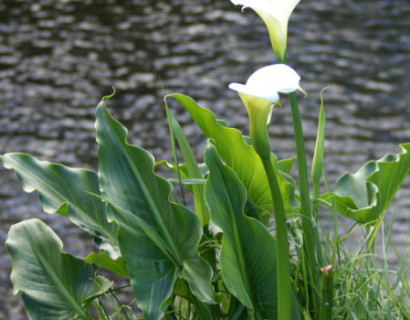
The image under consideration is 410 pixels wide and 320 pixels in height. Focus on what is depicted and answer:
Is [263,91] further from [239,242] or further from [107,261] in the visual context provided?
[107,261]

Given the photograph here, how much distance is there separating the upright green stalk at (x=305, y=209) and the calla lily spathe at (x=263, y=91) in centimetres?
21

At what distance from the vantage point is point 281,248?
A: 97 centimetres

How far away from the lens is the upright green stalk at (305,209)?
110cm

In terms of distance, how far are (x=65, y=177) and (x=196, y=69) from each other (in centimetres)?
270

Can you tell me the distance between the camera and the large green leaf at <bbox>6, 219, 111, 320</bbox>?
1212 mm

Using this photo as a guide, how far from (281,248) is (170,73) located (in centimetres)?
297

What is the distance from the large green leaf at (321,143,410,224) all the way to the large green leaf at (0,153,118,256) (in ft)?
1.31

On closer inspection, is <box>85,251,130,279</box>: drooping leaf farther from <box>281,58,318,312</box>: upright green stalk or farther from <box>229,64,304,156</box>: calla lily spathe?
<box>229,64,304,156</box>: calla lily spathe

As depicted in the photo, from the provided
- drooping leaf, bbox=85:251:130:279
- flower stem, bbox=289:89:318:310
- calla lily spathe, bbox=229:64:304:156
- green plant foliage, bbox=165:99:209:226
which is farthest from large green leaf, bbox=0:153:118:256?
calla lily spathe, bbox=229:64:304:156

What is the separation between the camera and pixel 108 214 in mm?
1107

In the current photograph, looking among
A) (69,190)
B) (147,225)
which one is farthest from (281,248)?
(69,190)

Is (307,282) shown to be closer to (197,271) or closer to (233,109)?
(197,271)

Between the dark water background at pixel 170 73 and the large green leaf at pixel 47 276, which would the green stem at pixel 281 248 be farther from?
the dark water background at pixel 170 73

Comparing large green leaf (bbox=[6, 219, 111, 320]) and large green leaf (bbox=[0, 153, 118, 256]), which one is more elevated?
large green leaf (bbox=[0, 153, 118, 256])
